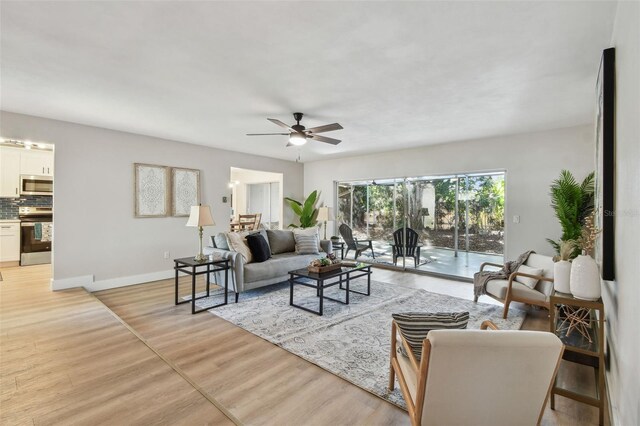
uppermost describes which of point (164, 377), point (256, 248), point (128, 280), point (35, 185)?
point (35, 185)

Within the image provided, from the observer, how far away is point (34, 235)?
6172 mm

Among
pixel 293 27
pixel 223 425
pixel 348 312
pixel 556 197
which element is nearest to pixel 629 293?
pixel 223 425

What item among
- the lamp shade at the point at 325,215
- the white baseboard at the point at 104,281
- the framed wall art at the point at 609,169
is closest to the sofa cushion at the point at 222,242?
the white baseboard at the point at 104,281

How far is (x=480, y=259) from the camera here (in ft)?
18.3

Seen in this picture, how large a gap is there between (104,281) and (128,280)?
13.4 inches

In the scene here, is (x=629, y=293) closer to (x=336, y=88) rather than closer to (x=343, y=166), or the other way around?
(x=336, y=88)

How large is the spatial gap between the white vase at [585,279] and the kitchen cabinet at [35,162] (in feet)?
29.0

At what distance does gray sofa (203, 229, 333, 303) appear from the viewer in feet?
13.3

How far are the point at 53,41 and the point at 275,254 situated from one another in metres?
3.81

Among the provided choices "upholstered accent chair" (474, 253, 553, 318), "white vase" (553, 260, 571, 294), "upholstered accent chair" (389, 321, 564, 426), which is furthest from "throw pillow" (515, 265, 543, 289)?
"upholstered accent chair" (389, 321, 564, 426)

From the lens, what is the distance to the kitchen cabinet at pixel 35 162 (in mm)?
6031

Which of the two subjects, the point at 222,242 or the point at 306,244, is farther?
the point at 306,244

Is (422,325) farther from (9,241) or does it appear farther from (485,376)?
(9,241)

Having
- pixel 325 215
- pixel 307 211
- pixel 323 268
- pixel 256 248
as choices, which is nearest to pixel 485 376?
pixel 323 268
